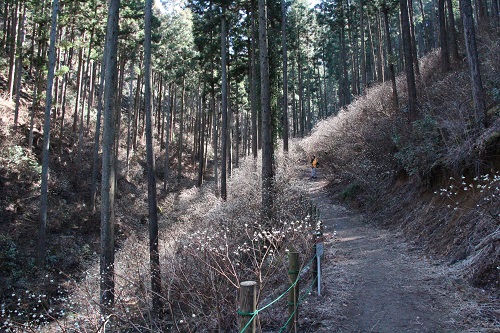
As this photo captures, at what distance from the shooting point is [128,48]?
24.1 metres

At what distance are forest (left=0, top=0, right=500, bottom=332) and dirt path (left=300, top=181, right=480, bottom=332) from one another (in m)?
0.38

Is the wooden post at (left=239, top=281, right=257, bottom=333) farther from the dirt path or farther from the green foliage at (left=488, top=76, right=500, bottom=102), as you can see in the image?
the green foliage at (left=488, top=76, right=500, bottom=102)

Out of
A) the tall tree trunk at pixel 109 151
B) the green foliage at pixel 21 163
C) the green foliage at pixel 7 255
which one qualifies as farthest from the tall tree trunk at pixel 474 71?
the green foliage at pixel 21 163

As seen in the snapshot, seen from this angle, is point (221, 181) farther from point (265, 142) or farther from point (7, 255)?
point (7, 255)

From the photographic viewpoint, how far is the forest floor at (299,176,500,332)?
4.83 meters

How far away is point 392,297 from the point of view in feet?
18.9

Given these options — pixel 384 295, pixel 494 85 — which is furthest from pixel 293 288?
pixel 494 85

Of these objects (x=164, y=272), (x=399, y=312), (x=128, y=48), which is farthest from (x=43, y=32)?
(x=399, y=312)

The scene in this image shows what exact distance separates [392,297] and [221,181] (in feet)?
46.0

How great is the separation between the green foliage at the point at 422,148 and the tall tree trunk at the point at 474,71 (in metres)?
1.27

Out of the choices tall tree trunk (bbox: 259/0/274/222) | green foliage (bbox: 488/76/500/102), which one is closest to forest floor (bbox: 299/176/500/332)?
tall tree trunk (bbox: 259/0/274/222)

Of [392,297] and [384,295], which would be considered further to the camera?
[384,295]

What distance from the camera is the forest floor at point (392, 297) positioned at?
190 inches

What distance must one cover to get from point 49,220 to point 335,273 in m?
16.6
